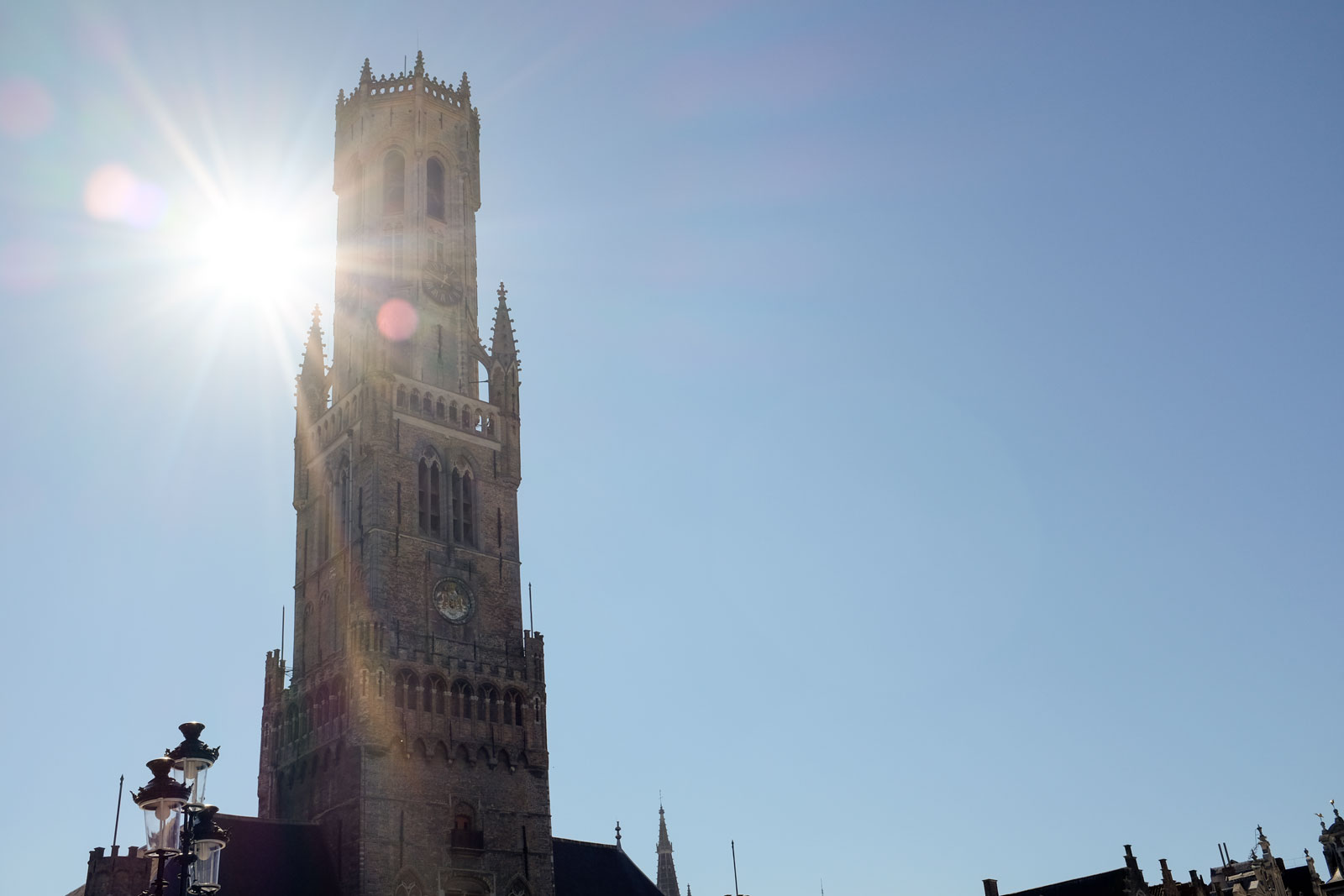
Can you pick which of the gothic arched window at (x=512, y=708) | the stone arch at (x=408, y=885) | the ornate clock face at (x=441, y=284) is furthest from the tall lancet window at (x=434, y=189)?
the stone arch at (x=408, y=885)

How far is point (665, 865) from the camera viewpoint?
92.6 m

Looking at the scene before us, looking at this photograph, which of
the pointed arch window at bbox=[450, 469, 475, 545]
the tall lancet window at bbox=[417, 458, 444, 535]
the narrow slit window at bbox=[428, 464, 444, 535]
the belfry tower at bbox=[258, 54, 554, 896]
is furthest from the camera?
the pointed arch window at bbox=[450, 469, 475, 545]

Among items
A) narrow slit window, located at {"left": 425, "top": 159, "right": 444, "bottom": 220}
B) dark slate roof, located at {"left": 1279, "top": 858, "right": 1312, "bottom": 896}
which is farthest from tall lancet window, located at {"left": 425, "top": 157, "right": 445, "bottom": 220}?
dark slate roof, located at {"left": 1279, "top": 858, "right": 1312, "bottom": 896}

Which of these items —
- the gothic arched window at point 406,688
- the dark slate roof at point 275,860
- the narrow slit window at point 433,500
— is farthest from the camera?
the narrow slit window at point 433,500

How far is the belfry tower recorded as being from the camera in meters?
55.5

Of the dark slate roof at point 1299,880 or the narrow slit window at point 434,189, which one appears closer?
the narrow slit window at point 434,189

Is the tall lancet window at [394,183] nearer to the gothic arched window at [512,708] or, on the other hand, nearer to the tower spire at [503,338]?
the tower spire at [503,338]

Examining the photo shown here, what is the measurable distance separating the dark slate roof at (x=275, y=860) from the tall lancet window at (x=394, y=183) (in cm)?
3478

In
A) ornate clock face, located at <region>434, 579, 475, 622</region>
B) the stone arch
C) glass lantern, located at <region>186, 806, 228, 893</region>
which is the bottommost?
glass lantern, located at <region>186, 806, 228, 893</region>

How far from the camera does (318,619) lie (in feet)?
205

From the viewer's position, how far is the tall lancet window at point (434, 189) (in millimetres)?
72500

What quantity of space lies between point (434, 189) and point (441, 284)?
719 centimetres

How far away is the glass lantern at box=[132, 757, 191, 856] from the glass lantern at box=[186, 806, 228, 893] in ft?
2.49

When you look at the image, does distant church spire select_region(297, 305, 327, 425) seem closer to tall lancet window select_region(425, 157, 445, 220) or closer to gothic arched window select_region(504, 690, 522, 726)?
tall lancet window select_region(425, 157, 445, 220)
